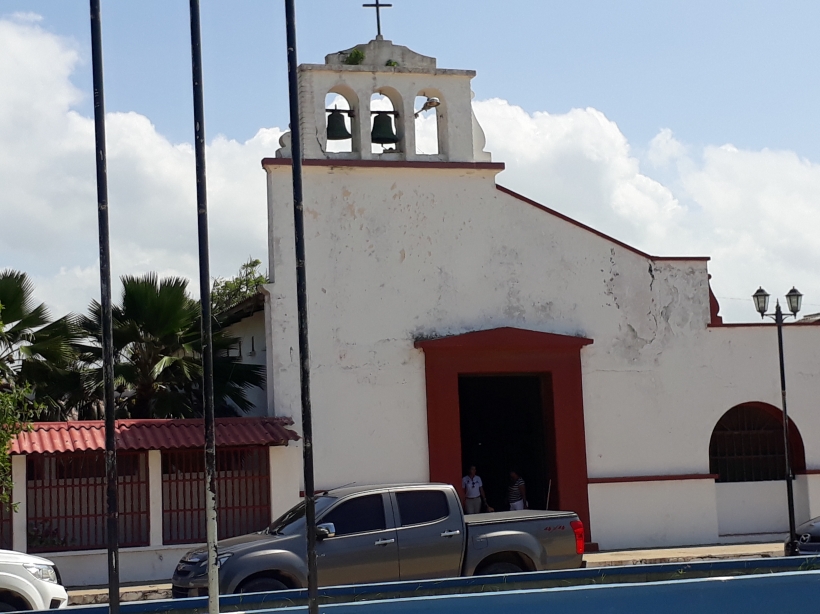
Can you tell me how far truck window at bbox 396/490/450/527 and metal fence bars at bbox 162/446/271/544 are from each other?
563 centimetres

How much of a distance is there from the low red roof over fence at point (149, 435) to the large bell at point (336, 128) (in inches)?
208

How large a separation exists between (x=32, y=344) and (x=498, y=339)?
26.9ft

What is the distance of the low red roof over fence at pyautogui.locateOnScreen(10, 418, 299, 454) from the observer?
17.5 metres

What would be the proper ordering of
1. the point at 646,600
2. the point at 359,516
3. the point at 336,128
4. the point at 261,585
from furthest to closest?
1. the point at 336,128
2. the point at 359,516
3. the point at 261,585
4. the point at 646,600

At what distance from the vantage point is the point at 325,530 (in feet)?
42.1

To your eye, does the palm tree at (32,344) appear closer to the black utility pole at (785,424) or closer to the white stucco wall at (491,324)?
the white stucco wall at (491,324)

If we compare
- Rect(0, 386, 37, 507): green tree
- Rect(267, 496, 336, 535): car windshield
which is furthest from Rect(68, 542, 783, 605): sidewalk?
Rect(267, 496, 336, 535): car windshield

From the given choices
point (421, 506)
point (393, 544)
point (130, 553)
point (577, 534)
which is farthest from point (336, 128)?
point (577, 534)

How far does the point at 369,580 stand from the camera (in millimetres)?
13125

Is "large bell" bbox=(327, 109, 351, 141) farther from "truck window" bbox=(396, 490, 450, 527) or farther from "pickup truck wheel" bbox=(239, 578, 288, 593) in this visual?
"pickup truck wheel" bbox=(239, 578, 288, 593)

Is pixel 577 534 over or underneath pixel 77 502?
underneath

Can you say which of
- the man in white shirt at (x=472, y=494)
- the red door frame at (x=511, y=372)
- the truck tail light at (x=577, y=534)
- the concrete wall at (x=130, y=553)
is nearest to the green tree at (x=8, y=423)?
the concrete wall at (x=130, y=553)

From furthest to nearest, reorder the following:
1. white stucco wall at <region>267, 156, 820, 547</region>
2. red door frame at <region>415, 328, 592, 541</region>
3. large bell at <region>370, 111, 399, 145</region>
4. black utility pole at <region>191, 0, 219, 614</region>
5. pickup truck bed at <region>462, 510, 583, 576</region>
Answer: large bell at <region>370, 111, 399, 145</region> < red door frame at <region>415, 328, 592, 541</region> < white stucco wall at <region>267, 156, 820, 547</region> < pickup truck bed at <region>462, 510, 583, 576</region> < black utility pole at <region>191, 0, 219, 614</region>

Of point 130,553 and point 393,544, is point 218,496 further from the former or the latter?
point 393,544
